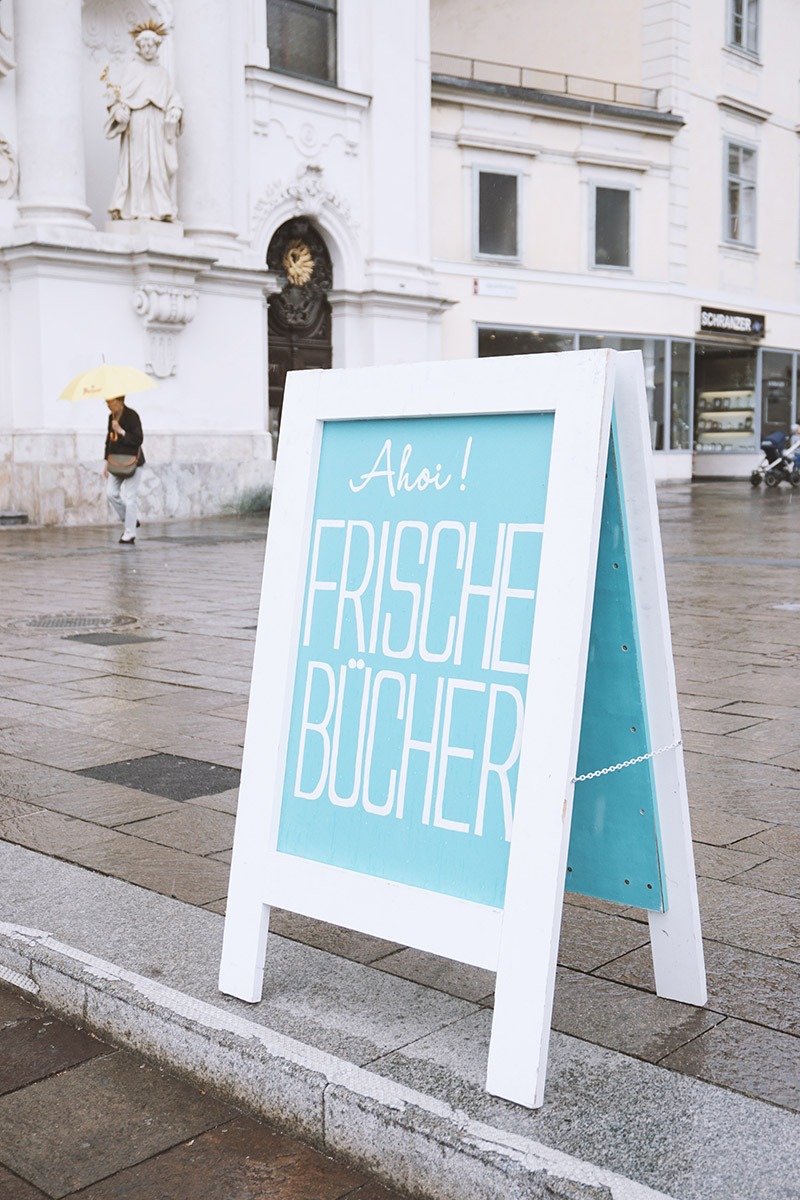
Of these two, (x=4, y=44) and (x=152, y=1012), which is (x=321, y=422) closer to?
(x=152, y=1012)

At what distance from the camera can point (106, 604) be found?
9633 mm

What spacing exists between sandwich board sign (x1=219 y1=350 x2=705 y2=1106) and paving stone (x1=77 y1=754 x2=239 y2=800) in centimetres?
168

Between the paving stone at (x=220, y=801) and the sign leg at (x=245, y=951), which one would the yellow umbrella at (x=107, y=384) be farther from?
the sign leg at (x=245, y=951)

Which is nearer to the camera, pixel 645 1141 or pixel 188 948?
pixel 645 1141

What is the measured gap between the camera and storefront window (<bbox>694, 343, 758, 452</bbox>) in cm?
2988

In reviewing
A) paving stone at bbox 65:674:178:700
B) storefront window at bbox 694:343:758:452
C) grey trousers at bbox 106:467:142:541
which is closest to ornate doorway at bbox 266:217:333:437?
grey trousers at bbox 106:467:142:541

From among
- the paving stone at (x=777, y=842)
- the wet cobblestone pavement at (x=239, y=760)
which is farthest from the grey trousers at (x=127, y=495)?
the paving stone at (x=777, y=842)

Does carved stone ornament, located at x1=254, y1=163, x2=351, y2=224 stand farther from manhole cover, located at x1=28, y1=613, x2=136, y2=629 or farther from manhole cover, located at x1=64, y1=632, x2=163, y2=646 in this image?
manhole cover, located at x1=64, y1=632, x2=163, y2=646

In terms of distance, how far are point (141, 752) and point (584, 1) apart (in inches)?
Result: 1057

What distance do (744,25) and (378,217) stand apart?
12.3 meters

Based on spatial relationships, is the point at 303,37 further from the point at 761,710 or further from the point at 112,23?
the point at 761,710

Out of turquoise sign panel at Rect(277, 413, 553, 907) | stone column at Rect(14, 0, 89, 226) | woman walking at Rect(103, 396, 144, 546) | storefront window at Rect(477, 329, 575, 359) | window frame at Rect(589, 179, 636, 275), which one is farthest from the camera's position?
window frame at Rect(589, 179, 636, 275)

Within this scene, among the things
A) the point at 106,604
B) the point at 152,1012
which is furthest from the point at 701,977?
the point at 106,604

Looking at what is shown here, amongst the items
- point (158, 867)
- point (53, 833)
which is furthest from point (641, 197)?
point (158, 867)
